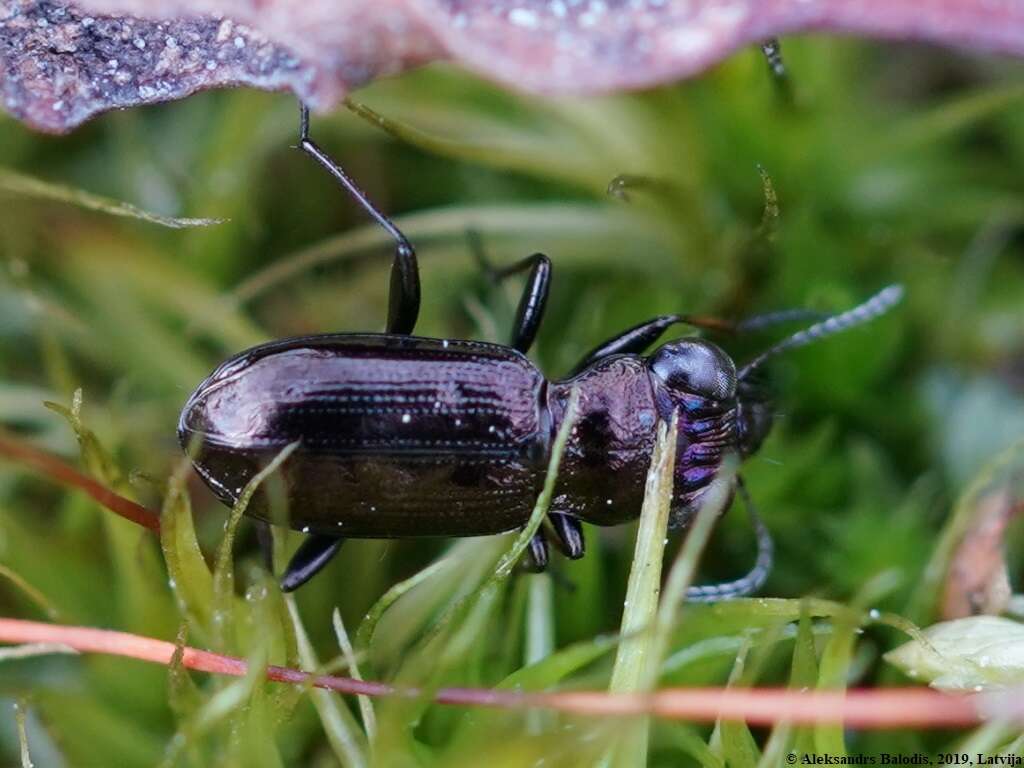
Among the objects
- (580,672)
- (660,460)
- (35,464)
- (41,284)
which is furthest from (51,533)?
(660,460)

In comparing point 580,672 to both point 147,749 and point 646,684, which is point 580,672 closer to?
point 646,684

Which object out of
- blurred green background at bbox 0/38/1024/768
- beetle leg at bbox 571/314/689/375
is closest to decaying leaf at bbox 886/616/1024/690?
blurred green background at bbox 0/38/1024/768

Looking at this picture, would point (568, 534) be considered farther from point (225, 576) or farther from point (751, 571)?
point (225, 576)

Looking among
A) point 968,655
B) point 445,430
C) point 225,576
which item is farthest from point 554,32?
point 968,655

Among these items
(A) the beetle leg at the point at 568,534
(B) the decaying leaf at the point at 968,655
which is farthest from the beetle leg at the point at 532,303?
(B) the decaying leaf at the point at 968,655

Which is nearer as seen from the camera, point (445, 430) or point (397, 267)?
point (445, 430)

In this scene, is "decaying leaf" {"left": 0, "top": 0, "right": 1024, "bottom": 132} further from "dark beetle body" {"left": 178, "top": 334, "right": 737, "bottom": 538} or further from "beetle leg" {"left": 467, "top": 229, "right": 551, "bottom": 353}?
"beetle leg" {"left": 467, "top": 229, "right": 551, "bottom": 353}
